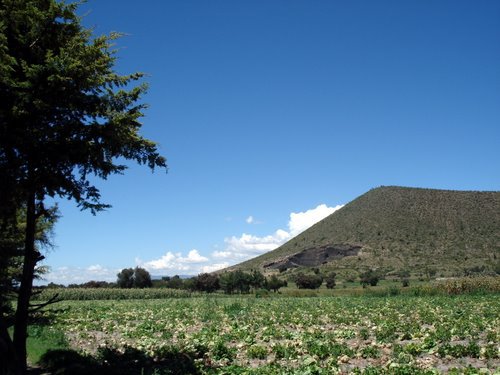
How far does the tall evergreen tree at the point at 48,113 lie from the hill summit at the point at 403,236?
253 ft

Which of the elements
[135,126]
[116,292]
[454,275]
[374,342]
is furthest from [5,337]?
[454,275]

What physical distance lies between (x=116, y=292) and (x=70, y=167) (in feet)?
178

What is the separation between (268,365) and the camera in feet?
38.1

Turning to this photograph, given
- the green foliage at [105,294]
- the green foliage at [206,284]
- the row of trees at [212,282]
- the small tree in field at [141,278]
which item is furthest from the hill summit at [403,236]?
the green foliage at [105,294]

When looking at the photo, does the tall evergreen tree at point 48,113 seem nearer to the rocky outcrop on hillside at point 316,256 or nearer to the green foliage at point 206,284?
the green foliage at point 206,284

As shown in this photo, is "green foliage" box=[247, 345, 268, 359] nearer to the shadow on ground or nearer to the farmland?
the farmland

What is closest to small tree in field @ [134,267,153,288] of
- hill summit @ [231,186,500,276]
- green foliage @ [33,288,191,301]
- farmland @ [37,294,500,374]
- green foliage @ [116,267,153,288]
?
green foliage @ [116,267,153,288]

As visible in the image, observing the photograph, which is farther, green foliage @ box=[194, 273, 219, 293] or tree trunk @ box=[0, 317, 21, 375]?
green foliage @ box=[194, 273, 219, 293]

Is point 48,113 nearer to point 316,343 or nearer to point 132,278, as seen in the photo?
point 316,343

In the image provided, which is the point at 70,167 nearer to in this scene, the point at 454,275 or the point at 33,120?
the point at 33,120

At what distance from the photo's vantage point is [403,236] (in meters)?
98.7

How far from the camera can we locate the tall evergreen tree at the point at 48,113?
1032cm

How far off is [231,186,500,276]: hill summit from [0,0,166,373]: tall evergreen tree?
253ft

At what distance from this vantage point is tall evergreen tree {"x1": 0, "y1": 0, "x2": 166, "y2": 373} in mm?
10320
